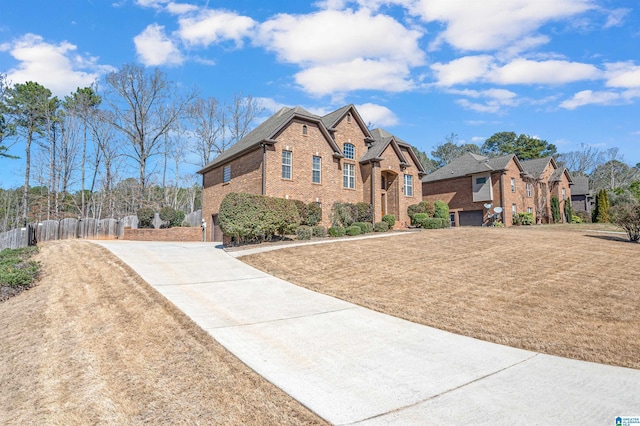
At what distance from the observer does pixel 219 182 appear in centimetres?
2430

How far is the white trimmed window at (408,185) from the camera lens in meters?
26.8

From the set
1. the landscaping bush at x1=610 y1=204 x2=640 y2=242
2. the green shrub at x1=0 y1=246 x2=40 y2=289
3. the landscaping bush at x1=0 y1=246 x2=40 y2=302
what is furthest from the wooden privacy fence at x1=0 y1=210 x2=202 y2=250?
the landscaping bush at x1=610 y1=204 x2=640 y2=242

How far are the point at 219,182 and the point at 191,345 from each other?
2024 cm

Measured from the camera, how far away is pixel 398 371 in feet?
14.5

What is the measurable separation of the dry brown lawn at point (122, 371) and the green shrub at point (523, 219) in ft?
105

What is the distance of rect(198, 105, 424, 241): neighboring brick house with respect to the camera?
20.0 meters

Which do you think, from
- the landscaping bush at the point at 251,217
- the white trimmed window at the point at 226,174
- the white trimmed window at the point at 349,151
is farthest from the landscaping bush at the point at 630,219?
the white trimmed window at the point at 226,174

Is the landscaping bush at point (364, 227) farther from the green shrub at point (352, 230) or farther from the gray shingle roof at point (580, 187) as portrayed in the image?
the gray shingle roof at point (580, 187)

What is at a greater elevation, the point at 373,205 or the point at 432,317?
the point at 373,205

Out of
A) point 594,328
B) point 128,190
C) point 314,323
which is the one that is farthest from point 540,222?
point 128,190

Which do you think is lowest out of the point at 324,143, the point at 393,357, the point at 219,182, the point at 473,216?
the point at 393,357

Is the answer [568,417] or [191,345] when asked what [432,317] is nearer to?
[568,417]

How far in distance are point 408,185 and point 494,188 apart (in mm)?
9535

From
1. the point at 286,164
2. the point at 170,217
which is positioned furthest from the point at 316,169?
the point at 170,217
